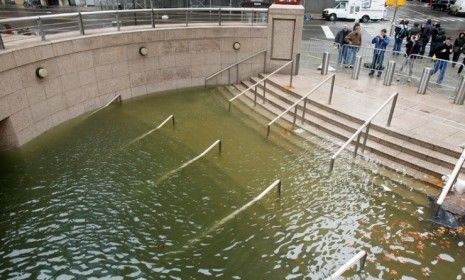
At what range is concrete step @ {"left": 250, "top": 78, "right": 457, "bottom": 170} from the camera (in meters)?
7.87

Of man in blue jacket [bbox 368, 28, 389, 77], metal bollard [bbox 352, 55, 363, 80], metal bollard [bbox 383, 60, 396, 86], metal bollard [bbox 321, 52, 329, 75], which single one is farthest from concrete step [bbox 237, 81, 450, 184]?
man in blue jacket [bbox 368, 28, 389, 77]

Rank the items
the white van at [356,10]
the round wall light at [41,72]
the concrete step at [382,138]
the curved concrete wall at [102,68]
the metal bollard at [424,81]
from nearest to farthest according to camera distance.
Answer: the concrete step at [382,138] → the curved concrete wall at [102,68] → the round wall light at [41,72] → the metal bollard at [424,81] → the white van at [356,10]

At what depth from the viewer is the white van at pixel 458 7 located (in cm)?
3422

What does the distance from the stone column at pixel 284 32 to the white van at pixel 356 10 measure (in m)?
18.7

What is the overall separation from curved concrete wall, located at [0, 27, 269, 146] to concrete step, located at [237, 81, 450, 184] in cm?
306

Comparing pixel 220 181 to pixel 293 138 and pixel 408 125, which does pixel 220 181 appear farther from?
pixel 408 125

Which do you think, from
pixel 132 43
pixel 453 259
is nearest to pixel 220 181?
pixel 453 259

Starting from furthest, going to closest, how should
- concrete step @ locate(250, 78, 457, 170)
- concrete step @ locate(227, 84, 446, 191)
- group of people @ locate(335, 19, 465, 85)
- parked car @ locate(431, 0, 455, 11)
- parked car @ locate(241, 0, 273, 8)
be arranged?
parked car @ locate(431, 0, 455, 11) → parked car @ locate(241, 0, 273, 8) → group of people @ locate(335, 19, 465, 85) → concrete step @ locate(250, 78, 457, 170) → concrete step @ locate(227, 84, 446, 191)

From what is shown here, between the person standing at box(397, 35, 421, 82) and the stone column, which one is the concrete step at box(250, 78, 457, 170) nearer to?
the stone column

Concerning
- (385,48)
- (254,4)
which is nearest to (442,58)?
(385,48)

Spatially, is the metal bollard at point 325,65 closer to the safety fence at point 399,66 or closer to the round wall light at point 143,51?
the safety fence at point 399,66

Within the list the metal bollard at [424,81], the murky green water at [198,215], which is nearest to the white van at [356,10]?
the metal bollard at [424,81]

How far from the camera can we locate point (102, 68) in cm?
1120

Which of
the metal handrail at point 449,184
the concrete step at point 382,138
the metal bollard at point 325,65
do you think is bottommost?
the concrete step at point 382,138
